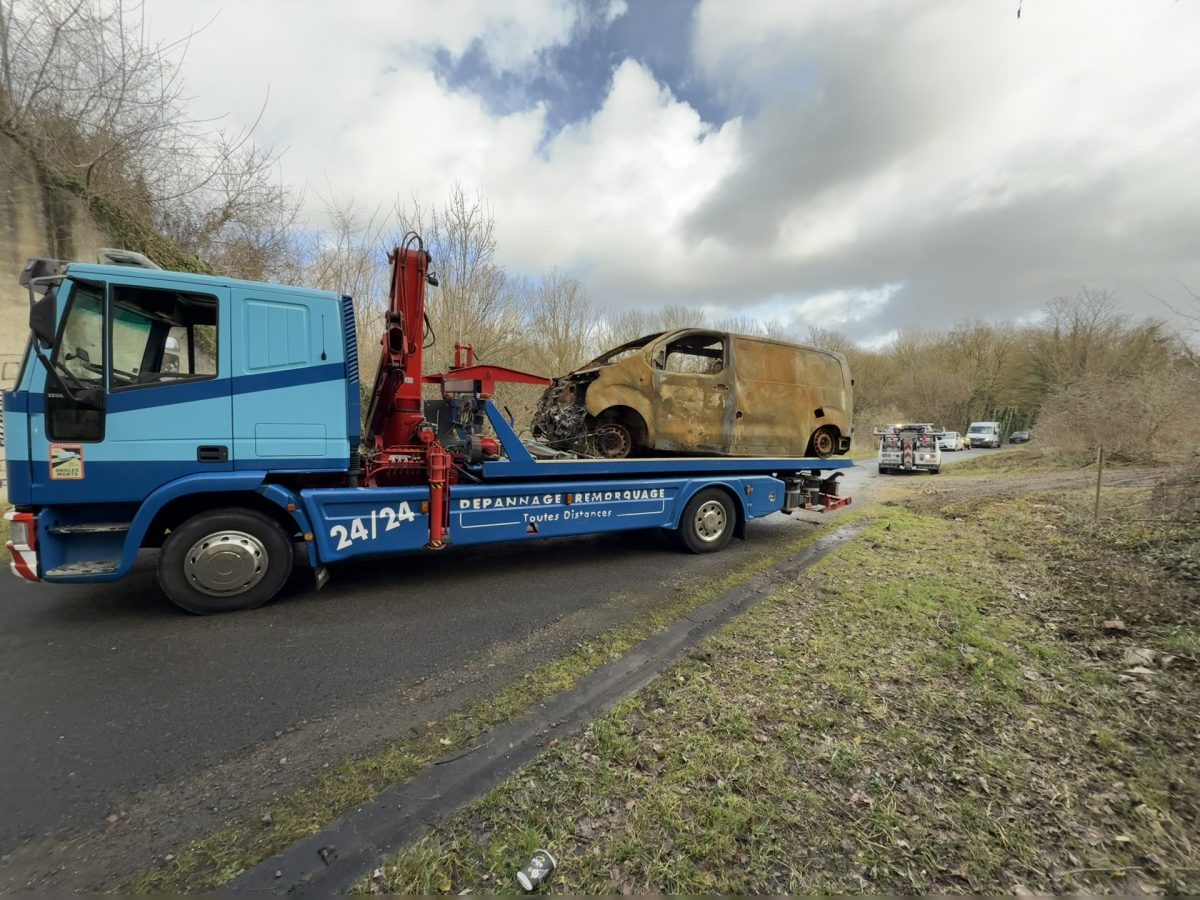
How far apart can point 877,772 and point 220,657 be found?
4056mm

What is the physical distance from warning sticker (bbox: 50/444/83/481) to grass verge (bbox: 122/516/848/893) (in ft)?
10.6

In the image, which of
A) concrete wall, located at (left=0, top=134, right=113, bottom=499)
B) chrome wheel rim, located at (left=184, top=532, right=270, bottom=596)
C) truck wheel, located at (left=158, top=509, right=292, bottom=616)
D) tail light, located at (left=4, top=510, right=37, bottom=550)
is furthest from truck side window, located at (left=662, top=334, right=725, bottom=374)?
concrete wall, located at (left=0, top=134, right=113, bottom=499)

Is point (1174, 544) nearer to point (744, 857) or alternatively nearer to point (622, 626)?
point (622, 626)

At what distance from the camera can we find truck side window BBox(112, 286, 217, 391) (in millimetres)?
3891

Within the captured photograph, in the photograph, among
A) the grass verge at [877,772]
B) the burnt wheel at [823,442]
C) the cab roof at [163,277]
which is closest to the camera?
the grass verge at [877,772]

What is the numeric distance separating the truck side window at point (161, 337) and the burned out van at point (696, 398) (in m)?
3.71

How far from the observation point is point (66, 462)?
12.2 ft

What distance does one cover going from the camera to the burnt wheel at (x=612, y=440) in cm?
638

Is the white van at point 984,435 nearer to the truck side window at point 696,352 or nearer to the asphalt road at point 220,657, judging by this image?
the truck side window at point 696,352

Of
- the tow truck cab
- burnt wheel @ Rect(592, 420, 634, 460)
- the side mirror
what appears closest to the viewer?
the side mirror

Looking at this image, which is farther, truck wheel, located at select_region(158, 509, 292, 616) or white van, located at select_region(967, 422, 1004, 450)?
white van, located at select_region(967, 422, 1004, 450)

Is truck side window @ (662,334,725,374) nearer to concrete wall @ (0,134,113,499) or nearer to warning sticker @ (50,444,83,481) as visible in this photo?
warning sticker @ (50,444,83,481)

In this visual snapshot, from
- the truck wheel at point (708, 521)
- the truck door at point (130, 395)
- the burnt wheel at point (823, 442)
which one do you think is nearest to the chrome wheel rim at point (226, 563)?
the truck door at point (130, 395)

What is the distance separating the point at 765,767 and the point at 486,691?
5.37 feet
